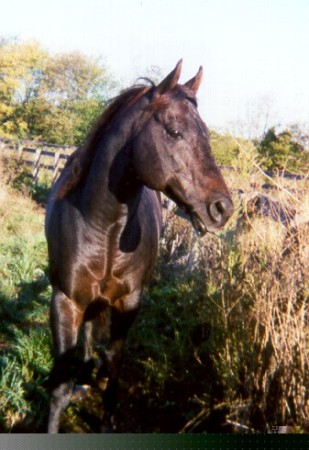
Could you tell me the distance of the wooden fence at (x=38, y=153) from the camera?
5056 mm

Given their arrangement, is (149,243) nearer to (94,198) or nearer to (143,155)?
(94,198)

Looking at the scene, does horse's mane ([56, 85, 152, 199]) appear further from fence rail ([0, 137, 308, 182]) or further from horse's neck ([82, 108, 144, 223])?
fence rail ([0, 137, 308, 182])

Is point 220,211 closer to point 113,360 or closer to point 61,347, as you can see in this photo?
point 61,347

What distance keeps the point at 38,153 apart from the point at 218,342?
3.88 m

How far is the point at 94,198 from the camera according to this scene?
2215mm

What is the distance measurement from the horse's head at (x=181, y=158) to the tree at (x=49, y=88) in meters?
1.48

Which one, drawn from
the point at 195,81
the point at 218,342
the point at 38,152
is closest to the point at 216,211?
the point at 195,81

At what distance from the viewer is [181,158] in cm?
186

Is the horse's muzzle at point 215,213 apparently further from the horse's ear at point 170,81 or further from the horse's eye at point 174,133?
the horse's ear at point 170,81

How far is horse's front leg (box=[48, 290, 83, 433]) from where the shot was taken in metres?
2.25

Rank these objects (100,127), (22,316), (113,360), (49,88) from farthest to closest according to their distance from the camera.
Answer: (49,88)
(22,316)
(113,360)
(100,127)

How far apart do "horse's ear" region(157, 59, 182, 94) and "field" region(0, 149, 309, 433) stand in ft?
1.89

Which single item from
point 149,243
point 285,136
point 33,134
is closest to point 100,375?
point 149,243

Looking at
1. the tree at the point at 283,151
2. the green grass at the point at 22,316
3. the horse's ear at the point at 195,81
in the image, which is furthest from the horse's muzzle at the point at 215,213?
the green grass at the point at 22,316
